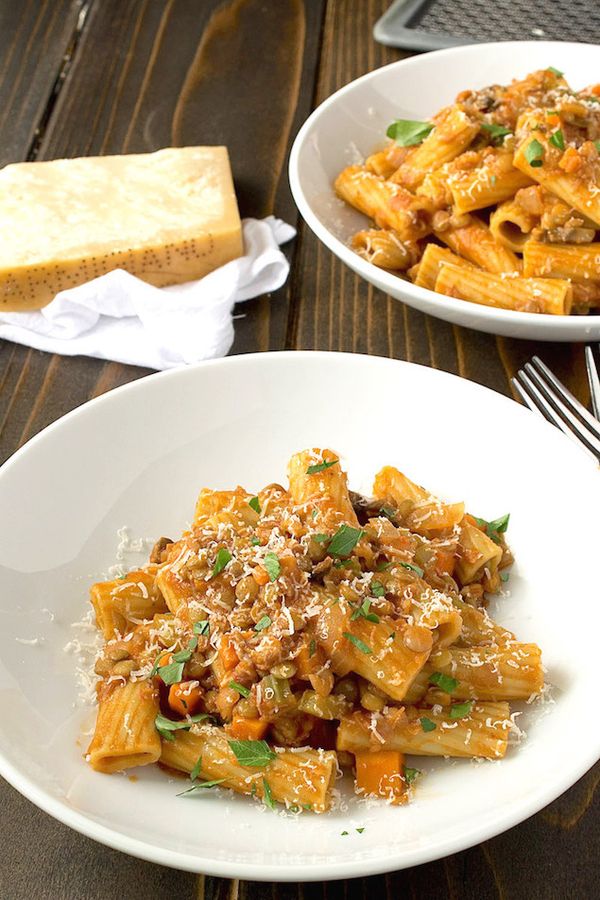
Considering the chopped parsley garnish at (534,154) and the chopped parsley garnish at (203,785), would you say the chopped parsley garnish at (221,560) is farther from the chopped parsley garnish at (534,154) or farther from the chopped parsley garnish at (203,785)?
the chopped parsley garnish at (534,154)

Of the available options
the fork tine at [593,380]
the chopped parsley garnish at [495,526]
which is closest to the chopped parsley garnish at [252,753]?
the chopped parsley garnish at [495,526]

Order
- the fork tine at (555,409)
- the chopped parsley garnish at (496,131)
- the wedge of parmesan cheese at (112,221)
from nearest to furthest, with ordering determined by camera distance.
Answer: the fork tine at (555,409) → the chopped parsley garnish at (496,131) → the wedge of parmesan cheese at (112,221)

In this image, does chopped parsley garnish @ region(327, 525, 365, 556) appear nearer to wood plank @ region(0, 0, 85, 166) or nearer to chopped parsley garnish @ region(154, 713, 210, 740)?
chopped parsley garnish @ region(154, 713, 210, 740)

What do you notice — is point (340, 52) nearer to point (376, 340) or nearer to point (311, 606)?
point (376, 340)

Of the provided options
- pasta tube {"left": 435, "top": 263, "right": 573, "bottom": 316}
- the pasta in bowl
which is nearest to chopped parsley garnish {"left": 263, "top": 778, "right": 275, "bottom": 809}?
the pasta in bowl

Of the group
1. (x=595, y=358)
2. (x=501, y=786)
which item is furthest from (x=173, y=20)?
(x=501, y=786)

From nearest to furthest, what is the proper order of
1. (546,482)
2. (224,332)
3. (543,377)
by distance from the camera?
(546,482) → (543,377) → (224,332)
